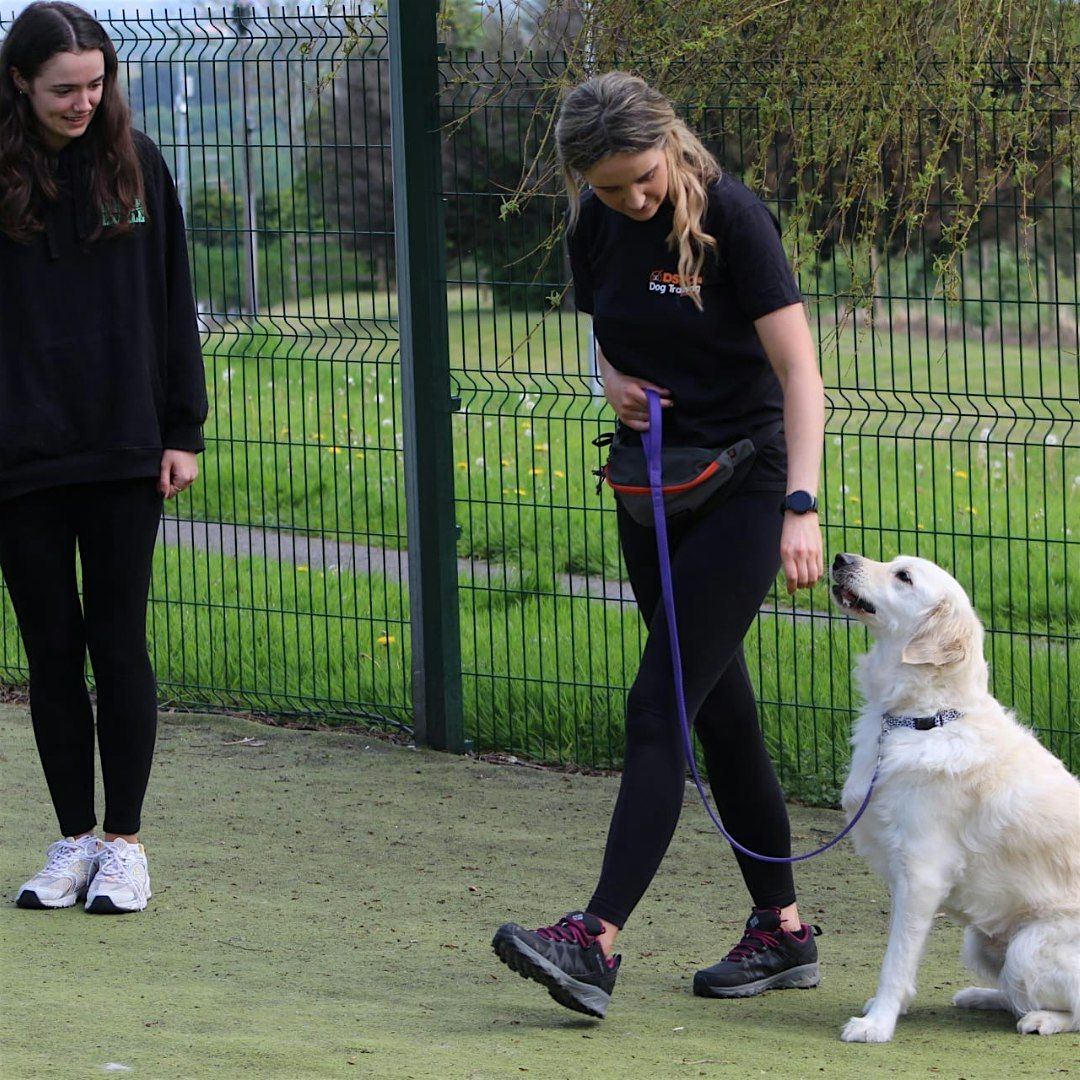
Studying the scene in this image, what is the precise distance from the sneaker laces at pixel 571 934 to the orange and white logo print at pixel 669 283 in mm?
1432

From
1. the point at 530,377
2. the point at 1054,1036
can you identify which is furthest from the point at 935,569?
the point at 530,377

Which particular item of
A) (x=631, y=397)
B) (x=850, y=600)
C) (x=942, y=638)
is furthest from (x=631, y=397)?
(x=942, y=638)

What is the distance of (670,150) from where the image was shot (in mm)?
3871

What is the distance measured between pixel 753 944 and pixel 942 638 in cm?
91

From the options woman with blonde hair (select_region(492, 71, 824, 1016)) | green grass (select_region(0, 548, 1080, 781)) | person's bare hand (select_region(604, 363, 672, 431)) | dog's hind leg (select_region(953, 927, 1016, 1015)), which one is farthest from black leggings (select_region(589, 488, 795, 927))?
green grass (select_region(0, 548, 1080, 781))

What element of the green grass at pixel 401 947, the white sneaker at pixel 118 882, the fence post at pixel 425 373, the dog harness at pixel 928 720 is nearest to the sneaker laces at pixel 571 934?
the green grass at pixel 401 947

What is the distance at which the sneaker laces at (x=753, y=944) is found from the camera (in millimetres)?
4312

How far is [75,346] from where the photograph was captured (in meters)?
4.62

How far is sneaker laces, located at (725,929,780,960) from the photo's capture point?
431 cm

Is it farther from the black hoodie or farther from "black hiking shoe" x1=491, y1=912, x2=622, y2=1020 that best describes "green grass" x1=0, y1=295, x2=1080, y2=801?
"black hiking shoe" x1=491, y1=912, x2=622, y2=1020

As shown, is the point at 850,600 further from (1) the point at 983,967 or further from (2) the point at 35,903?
(2) the point at 35,903

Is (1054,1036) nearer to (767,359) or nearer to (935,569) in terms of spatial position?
(935,569)

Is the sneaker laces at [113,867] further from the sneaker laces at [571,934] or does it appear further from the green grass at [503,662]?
the green grass at [503,662]

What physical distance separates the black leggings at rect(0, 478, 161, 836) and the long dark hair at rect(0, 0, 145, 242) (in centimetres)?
73
